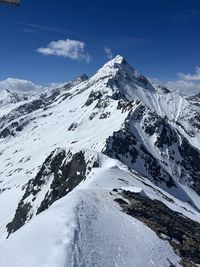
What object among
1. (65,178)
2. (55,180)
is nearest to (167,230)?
(65,178)

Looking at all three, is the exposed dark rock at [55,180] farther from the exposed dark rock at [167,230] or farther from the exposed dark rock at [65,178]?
the exposed dark rock at [167,230]

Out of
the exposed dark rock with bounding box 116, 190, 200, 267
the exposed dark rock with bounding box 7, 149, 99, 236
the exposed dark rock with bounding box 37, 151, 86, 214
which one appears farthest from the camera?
the exposed dark rock with bounding box 7, 149, 99, 236

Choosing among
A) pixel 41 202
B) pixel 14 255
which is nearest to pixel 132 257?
pixel 14 255

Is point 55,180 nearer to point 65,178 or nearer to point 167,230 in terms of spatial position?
point 65,178

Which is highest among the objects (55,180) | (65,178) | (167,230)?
(65,178)

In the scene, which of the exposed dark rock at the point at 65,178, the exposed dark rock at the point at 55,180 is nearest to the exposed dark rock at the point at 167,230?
the exposed dark rock at the point at 55,180

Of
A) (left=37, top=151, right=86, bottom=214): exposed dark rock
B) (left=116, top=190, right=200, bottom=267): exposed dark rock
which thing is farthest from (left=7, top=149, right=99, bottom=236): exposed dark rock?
(left=116, top=190, right=200, bottom=267): exposed dark rock

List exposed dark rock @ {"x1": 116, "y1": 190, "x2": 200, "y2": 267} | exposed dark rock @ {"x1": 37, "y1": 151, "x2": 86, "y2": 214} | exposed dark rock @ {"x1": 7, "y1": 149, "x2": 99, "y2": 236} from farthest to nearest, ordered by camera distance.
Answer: exposed dark rock @ {"x1": 7, "y1": 149, "x2": 99, "y2": 236}
exposed dark rock @ {"x1": 37, "y1": 151, "x2": 86, "y2": 214}
exposed dark rock @ {"x1": 116, "y1": 190, "x2": 200, "y2": 267}

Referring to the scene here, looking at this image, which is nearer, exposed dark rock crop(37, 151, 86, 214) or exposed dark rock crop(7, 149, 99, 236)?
exposed dark rock crop(37, 151, 86, 214)

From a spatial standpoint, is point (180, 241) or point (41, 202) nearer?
point (180, 241)

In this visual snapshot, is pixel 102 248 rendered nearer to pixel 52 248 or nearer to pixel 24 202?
pixel 52 248

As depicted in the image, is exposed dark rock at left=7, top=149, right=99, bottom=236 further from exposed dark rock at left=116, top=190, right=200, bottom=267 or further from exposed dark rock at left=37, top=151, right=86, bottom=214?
exposed dark rock at left=116, top=190, right=200, bottom=267
